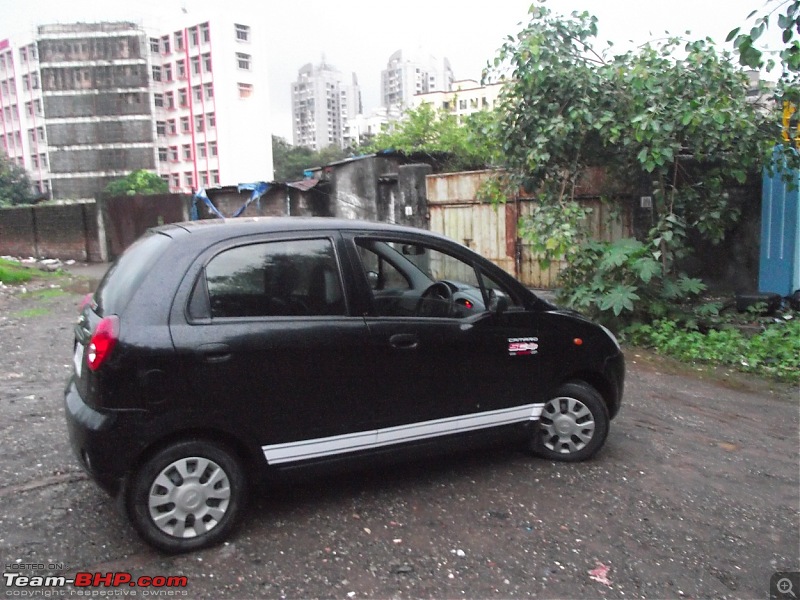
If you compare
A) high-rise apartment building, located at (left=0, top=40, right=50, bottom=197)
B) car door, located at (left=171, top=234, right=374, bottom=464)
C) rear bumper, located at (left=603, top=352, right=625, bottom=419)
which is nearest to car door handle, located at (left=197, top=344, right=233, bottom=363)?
car door, located at (left=171, top=234, right=374, bottom=464)

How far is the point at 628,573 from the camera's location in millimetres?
3178

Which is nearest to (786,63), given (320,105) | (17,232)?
(17,232)

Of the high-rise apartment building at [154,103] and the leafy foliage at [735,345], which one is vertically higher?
the high-rise apartment building at [154,103]

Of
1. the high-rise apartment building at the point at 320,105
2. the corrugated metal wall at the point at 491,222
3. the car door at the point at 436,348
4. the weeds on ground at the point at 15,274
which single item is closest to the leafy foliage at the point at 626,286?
the corrugated metal wall at the point at 491,222

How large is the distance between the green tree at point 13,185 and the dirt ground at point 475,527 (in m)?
53.8

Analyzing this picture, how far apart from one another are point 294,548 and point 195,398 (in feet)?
3.00

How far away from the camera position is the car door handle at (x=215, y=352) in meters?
3.22

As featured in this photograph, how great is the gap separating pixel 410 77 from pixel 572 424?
319 feet

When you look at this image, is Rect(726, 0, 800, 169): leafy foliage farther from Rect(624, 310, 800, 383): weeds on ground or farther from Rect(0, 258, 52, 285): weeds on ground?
Rect(0, 258, 52, 285): weeds on ground

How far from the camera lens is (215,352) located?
324 cm

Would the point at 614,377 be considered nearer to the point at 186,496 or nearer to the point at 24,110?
the point at 186,496

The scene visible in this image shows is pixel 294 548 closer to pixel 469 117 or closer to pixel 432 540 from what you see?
pixel 432 540

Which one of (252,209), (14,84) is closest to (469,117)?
(252,209)

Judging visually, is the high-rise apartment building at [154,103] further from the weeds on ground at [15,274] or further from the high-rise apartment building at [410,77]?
the weeds on ground at [15,274]
